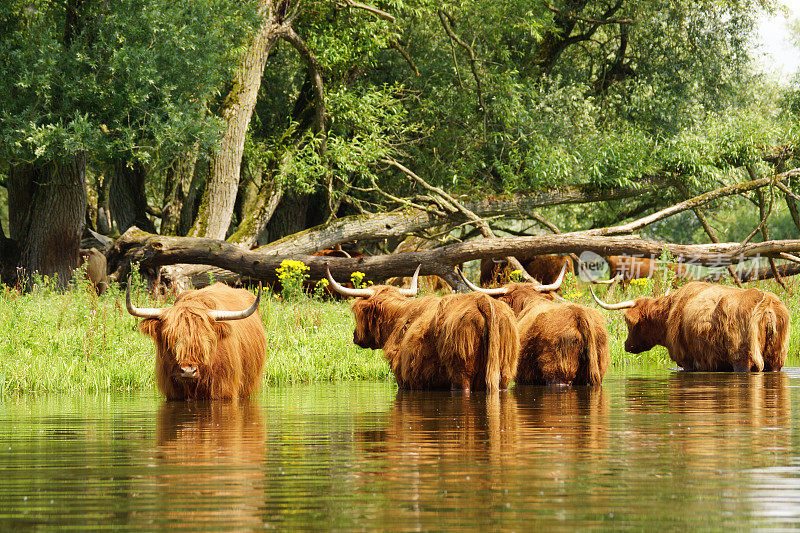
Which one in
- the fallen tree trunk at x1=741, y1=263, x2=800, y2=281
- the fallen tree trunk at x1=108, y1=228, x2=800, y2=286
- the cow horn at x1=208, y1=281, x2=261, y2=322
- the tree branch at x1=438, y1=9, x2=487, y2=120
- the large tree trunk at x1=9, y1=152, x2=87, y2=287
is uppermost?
the tree branch at x1=438, y1=9, x2=487, y2=120

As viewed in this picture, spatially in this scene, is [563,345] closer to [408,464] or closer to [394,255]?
[408,464]

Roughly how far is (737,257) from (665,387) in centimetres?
731

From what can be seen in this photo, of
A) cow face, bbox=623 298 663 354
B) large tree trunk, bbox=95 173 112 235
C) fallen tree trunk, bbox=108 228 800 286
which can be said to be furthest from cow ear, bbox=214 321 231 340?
large tree trunk, bbox=95 173 112 235

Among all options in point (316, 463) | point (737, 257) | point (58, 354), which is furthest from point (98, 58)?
point (316, 463)

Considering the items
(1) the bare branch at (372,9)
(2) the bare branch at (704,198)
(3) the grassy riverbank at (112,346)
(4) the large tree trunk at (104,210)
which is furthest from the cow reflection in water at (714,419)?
(4) the large tree trunk at (104,210)

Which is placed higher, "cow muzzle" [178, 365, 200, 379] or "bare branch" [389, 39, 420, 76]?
"bare branch" [389, 39, 420, 76]

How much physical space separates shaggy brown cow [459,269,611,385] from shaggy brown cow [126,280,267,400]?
2.78 metres

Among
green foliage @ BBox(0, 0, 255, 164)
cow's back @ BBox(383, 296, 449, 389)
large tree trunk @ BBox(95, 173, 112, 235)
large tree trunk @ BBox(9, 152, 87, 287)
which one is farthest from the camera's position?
large tree trunk @ BBox(95, 173, 112, 235)

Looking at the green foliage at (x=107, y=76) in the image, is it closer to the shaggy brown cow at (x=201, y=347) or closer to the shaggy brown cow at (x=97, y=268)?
the shaggy brown cow at (x=97, y=268)

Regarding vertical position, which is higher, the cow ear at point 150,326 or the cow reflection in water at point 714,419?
the cow ear at point 150,326

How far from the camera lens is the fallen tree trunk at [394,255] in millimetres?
16828

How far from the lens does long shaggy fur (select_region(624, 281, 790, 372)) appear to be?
12180 mm

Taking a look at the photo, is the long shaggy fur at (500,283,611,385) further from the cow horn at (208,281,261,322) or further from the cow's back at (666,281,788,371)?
the cow horn at (208,281,261,322)

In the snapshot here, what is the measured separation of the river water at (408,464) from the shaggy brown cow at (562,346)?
137 cm
